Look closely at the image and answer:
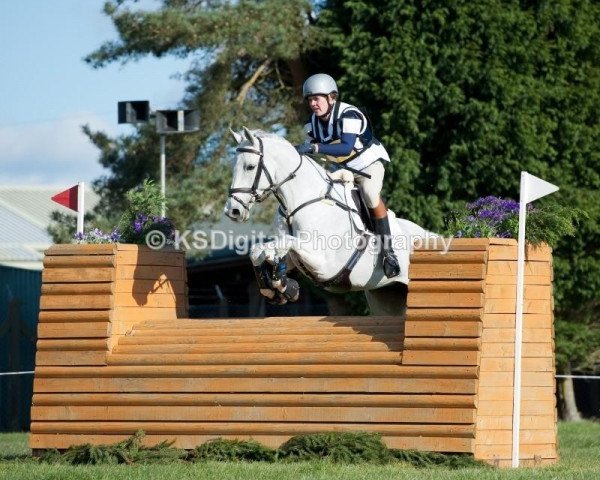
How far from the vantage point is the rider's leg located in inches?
395

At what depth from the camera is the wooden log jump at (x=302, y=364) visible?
28.1ft

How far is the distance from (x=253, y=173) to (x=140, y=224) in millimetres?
1243

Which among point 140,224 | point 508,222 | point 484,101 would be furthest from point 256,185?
point 484,101

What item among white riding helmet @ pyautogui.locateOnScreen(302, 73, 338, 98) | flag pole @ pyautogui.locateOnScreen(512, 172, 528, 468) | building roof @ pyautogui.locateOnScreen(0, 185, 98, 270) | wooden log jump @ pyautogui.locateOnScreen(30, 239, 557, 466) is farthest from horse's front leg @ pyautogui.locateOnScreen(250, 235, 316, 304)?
building roof @ pyautogui.locateOnScreen(0, 185, 98, 270)

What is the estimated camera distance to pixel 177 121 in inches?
640

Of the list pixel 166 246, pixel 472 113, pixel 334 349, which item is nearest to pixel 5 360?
pixel 472 113

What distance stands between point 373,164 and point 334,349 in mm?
1764

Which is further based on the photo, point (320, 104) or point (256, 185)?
point (320, 104)

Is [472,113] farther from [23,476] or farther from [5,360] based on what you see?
[23,476]

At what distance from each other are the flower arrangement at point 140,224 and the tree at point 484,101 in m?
6.35

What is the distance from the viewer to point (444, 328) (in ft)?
28.3

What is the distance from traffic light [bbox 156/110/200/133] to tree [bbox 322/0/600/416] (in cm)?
201

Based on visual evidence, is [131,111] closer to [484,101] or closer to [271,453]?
[484,101]

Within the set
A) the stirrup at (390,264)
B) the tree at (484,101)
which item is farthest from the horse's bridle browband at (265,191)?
the tree at (484,101)
